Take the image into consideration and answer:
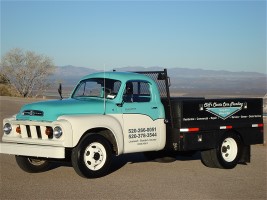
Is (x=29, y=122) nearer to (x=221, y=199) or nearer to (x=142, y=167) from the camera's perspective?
(x=142, y=167)

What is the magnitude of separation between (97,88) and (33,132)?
5.77 ft

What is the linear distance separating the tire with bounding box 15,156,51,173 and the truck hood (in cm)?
90

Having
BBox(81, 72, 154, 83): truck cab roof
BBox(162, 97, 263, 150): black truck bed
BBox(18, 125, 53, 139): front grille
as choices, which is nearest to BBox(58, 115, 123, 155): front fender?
BBox(18, 125, 53, 139): front grille

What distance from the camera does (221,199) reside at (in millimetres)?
7949

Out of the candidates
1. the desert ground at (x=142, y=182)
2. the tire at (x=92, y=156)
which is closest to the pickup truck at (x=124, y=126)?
the tire at (x=92, y=156)

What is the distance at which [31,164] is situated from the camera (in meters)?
10.3

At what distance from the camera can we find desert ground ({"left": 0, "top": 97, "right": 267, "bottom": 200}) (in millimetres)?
8125

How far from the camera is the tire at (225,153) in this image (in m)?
11.0

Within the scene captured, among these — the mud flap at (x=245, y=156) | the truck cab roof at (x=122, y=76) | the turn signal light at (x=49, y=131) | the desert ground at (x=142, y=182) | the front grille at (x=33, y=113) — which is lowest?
the desert ground at (x=142, y=182)

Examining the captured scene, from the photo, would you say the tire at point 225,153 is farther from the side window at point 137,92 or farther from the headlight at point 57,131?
the headlight at point 57,131

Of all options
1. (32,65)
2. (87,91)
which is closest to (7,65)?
(32,65)

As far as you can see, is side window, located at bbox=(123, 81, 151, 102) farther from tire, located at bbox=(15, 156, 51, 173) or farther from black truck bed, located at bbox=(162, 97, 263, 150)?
tire, located at bbox=(15, 156, 51, 173)

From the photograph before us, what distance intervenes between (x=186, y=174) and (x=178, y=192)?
6.01 ft

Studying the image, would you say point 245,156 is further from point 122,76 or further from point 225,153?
point 122,76
